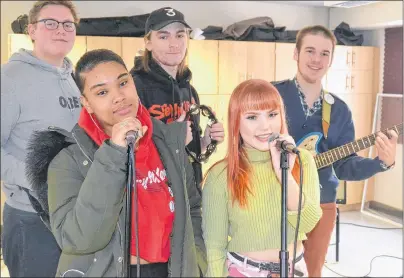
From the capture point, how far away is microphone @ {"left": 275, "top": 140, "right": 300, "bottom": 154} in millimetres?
726

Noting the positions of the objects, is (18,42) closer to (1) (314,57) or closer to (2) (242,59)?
(1) (314,57)

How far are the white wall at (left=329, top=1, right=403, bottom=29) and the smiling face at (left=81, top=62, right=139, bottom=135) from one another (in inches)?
33.5

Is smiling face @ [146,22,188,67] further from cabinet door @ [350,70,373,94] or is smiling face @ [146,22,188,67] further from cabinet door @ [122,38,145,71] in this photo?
cabinet door @ [350,70,373,94]

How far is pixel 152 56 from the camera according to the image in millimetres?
1012

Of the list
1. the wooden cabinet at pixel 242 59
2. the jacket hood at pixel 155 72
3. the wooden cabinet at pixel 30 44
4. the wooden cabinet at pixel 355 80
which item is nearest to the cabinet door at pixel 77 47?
the wooden cabinet at pixel 30 44

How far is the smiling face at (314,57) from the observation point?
1066 mm

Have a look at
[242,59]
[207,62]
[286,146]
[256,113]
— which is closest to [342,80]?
[242,59]

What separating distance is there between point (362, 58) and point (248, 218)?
106 cm

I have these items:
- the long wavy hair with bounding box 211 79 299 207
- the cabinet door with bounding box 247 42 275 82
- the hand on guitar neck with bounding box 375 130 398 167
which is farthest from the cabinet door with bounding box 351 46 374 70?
the long wavy hair with bounding box 211 79 299 207

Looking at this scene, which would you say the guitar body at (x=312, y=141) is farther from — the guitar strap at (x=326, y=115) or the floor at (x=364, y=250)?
the floor at (x=364, y=250)

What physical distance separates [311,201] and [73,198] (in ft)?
1.62

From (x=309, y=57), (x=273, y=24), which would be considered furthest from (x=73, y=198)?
(x=273, y=24)

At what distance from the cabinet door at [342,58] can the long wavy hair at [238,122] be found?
85cm

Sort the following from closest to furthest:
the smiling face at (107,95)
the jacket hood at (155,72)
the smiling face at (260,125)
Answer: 1. the smiling face at (107,95)
2. the smiling face at (260,125)
3. the jacket hood at (155,72)
